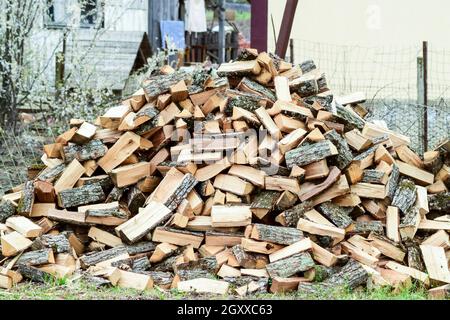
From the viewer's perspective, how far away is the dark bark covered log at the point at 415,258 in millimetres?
5832

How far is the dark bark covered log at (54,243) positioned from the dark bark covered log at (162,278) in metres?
0.69

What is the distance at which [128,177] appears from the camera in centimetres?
640

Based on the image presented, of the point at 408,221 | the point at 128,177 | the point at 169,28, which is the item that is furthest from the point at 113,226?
the point at 169,28

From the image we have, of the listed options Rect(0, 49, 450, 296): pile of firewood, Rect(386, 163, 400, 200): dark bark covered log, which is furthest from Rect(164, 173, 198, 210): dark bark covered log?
Rect(386, 163, 400, 200): dark bark covered log

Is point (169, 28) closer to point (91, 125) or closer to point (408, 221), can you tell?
point (91, 125)

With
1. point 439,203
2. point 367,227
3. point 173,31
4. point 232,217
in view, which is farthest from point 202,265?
point 173,31

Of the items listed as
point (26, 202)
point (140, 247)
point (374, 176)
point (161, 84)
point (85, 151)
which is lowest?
point (140, 247)

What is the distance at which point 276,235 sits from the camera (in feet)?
19.0

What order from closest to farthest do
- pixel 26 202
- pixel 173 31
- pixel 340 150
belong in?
pixel 340 150, pixel 26 202, pixel 173 31

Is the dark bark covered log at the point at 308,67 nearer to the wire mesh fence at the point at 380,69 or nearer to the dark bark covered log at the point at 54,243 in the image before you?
the wire mesh fence at the point at 380,69

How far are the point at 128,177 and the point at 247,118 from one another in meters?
1.09

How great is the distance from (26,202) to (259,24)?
5.91 m

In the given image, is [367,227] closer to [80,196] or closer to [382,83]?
[80,196]

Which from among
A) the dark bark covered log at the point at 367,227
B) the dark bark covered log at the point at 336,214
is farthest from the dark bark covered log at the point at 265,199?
the dark bark covered log at the point at 367,227
